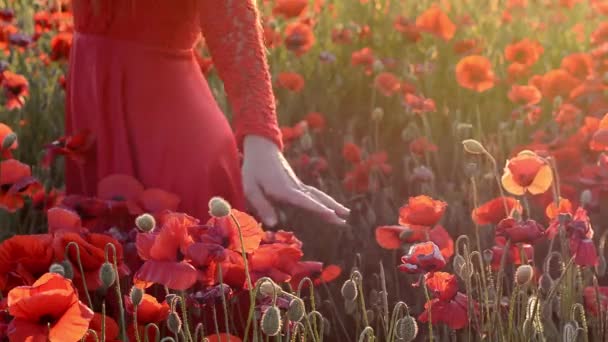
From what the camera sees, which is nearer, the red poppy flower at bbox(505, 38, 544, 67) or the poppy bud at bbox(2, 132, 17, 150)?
the poppy bud at bbox(2, 132, 17, 150)

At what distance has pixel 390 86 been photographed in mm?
3482

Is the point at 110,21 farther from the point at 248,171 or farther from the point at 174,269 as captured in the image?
the point at 174,269

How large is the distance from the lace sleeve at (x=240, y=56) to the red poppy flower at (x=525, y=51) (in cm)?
177

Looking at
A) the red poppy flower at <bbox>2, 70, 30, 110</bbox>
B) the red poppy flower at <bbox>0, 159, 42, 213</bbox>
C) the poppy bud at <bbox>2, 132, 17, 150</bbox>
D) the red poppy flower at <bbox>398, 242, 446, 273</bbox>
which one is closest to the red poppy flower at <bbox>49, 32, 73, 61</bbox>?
the red poppy flower at <bbox>2, 70, 30, 110</bbox>

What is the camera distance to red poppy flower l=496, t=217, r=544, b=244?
1.62 m

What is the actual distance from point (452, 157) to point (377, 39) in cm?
96

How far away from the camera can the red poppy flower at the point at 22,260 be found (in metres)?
1.56

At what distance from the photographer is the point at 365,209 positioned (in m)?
3.10

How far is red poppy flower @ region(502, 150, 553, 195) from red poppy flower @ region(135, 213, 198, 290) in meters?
0.56

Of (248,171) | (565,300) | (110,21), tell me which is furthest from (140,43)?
(565,300)

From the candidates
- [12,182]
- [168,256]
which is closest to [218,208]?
[168,256]

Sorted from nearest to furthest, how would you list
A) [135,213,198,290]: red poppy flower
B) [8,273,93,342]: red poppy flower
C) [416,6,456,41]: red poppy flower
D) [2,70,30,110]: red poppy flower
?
[8,273,93,342]: red poppy flower → [135,213,198,290]: red poppy flower → [2,70,30,110]: red poppy flower → [416,6,456,41]: red poppy flower

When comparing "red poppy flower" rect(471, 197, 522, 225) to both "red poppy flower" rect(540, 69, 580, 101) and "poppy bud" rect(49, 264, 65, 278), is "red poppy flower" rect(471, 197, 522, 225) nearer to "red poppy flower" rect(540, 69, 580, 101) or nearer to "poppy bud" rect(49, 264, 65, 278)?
"poppy bud" rect(49, 264, 65, 278)

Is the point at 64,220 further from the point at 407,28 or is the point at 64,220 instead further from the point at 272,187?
the point at 407,28
